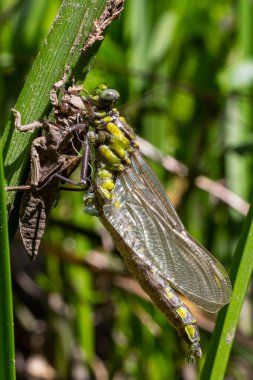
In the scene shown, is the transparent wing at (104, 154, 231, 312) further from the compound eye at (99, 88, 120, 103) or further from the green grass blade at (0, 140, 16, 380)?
the green grass blade at (0, 140, 16, 380)

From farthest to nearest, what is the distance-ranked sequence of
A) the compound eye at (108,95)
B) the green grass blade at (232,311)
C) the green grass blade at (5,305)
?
the compound eye at (108,95), the green grass blade at (232,311), the green grass blade at (5,305)

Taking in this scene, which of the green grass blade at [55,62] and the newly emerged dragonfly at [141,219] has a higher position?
the green grass blade at [55,62]

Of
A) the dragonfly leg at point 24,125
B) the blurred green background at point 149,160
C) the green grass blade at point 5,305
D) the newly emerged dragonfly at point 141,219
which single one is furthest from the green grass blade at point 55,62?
the blurred green background at point 149,160

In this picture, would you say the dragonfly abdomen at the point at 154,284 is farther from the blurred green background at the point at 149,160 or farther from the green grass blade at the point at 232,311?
the blurred green background at the point at 149,160

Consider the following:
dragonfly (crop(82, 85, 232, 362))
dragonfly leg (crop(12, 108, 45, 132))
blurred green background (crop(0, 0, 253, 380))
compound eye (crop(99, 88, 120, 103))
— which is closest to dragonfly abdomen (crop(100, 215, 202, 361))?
dragonfly (crop(82, 85, 232, 362))

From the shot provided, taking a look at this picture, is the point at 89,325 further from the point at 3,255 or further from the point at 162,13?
the point at 3,255

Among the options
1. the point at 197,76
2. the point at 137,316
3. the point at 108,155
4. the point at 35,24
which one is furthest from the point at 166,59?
the point at 108,155
